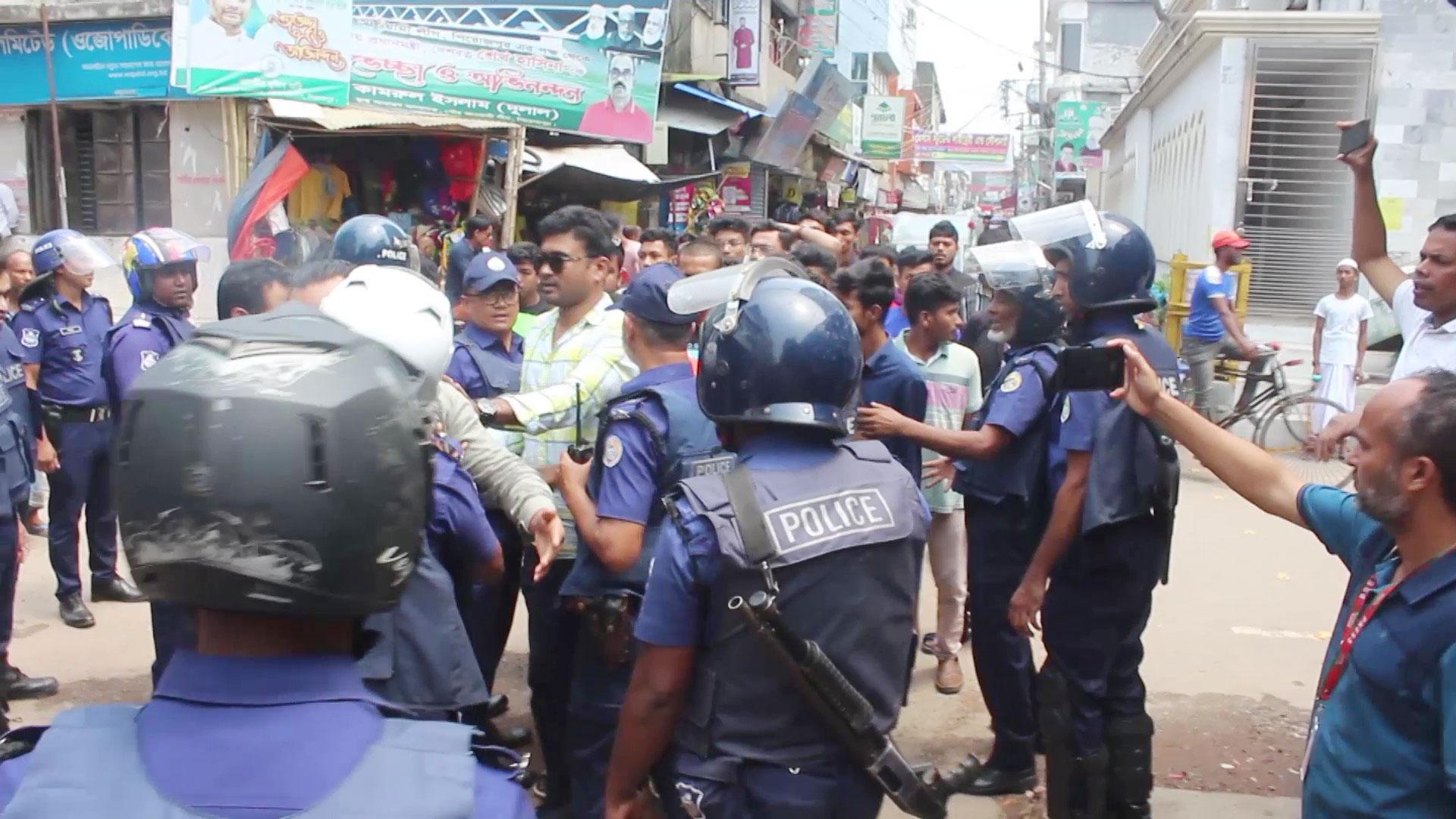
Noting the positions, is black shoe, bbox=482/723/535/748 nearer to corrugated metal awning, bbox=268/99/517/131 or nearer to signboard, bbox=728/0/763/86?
corrugated metal awning, bbox=268/99/517/131

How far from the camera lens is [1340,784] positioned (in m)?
2.08

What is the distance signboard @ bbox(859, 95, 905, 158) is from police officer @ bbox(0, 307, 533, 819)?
3103 centimetres

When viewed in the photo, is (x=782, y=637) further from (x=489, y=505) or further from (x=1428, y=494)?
(x=489, y=505)

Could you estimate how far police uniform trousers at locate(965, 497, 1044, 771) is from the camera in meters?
4.27

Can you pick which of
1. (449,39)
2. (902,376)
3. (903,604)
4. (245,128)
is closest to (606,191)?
(449,39)

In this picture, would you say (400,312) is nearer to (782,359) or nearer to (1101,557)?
(782,359)

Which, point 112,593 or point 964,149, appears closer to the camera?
point 112,593

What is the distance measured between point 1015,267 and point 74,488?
14.8ft

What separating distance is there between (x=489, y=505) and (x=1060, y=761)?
6.42 feet

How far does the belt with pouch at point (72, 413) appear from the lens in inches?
228

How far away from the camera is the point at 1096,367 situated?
9.58 feet

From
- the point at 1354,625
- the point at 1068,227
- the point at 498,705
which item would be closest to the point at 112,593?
the point at 498,705

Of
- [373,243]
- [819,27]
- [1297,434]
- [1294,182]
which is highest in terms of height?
[819,27]

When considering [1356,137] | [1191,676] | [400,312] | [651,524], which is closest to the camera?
[400,312]
